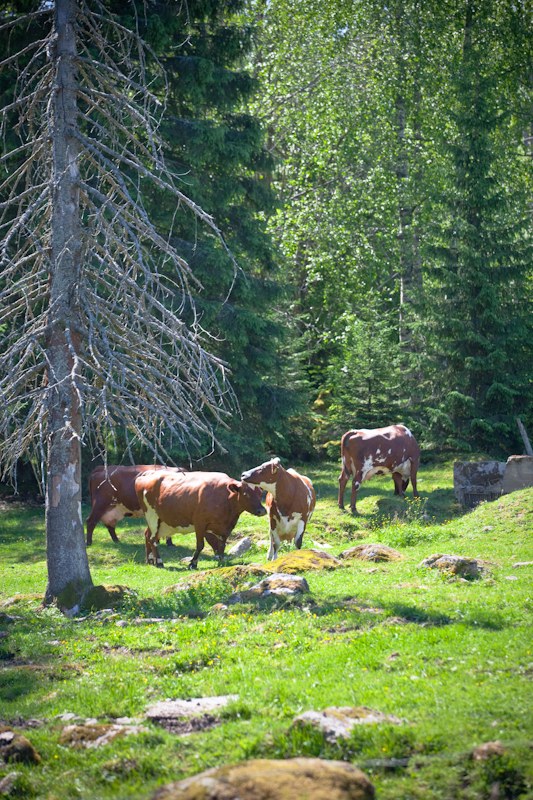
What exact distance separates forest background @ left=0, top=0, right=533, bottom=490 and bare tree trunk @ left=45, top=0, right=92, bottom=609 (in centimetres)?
491

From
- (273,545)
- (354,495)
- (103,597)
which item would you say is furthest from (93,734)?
(354,495)

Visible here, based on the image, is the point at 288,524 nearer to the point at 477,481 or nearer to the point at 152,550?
the point at 152,550

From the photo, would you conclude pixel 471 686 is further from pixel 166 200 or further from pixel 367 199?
pixel 367 199

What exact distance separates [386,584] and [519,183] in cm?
2733

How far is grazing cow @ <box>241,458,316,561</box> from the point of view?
16831 millimetres

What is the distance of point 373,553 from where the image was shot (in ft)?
49.8

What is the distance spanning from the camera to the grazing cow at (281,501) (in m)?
16.8

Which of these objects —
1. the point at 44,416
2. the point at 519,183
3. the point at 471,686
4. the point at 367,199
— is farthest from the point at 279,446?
the point at 471,686

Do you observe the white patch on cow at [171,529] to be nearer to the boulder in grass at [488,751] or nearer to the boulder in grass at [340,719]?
the boulder in grass at [340,719]

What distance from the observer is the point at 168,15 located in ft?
78.5

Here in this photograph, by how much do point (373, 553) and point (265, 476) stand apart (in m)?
2.70

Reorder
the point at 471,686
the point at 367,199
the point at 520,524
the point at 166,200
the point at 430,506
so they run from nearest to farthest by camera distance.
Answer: the point at 471,686
the point at 520,524
the point at 430,506
the point at 166,200
the point at 367,199

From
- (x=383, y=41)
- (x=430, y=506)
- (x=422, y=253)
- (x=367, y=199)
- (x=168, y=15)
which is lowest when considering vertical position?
(x=430, y=506)

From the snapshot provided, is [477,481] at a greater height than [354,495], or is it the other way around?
[477,481]
